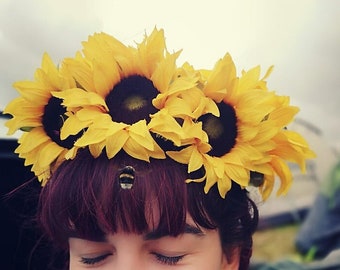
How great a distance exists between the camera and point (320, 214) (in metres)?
1.34

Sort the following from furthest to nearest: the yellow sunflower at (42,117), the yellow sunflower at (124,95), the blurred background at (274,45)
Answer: the blurred background at (274,45) < the yellow sunflower at (42,117) < the yellow sunflower at (124,95)

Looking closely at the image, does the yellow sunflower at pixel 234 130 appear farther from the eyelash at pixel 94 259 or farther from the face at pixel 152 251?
the eyelash at pixel 94 259

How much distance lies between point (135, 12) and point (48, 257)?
2.82 feet

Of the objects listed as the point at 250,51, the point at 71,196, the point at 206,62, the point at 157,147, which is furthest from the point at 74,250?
the point at 250,51

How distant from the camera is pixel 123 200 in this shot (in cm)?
103

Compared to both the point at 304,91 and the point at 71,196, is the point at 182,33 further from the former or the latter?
the point at 71,196

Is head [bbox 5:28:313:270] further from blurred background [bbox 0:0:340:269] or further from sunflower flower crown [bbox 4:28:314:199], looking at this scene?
blurred background [bbox 0:0:340:269]

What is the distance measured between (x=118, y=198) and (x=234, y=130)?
274mm

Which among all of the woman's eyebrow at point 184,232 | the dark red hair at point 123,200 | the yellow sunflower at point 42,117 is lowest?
the woman's eyebrow at point 184,232

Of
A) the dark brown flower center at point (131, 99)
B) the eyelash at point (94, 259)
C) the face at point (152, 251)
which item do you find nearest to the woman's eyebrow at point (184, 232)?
the face at point (152, 251)

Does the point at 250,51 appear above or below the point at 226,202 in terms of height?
above

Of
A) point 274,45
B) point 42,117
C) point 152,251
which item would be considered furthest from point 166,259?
point 274,45

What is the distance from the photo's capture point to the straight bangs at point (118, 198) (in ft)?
3.36

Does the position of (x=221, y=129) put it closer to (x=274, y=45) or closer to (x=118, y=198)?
(x=118, y=198)
